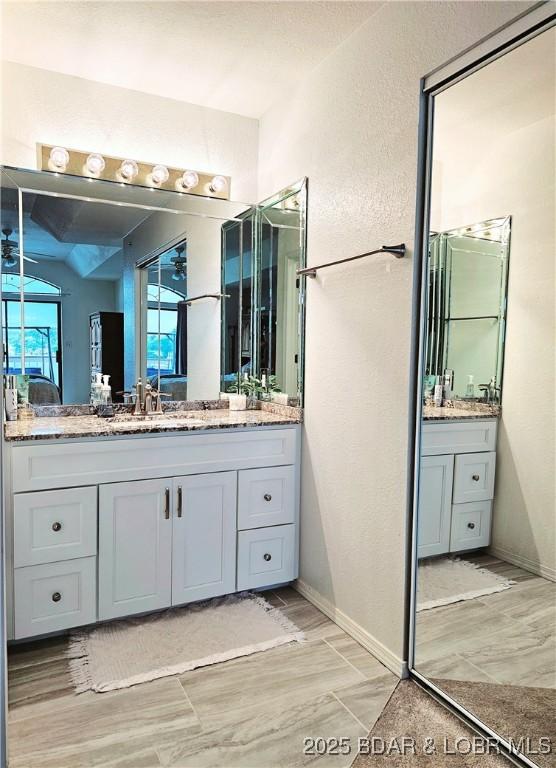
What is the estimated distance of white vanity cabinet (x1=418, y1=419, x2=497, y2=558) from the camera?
1826 mm

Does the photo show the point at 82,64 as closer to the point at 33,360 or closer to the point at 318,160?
the point at 318,160

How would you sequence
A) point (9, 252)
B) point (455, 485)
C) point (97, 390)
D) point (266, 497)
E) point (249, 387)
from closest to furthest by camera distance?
point (455, 485)
point (9, 252)
point (266, 497)
point (97, 390)
point (249, 387)

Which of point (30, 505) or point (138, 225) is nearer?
point (30, 505)

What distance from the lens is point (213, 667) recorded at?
210 centimetres

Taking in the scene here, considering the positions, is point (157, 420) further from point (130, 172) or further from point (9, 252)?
point (130, 172)

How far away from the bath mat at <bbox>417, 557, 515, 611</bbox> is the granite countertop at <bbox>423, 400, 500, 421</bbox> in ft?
1.62

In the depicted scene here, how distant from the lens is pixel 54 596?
2.21 meters

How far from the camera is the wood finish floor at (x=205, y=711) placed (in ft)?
5.42

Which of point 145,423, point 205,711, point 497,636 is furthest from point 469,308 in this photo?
point 205,711

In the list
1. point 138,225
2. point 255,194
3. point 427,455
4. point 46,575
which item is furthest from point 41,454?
point 255,194

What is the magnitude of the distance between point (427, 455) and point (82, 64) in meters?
2.32

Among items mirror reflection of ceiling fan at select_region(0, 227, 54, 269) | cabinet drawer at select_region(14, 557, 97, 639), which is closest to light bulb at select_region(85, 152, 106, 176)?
mirror reflection of ceiling fan at select_region(0, 227, 54, 269)

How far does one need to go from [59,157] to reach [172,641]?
7.42 ft

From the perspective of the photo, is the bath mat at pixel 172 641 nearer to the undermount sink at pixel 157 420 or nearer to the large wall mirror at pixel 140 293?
the undermount sink at pixel 157 420
